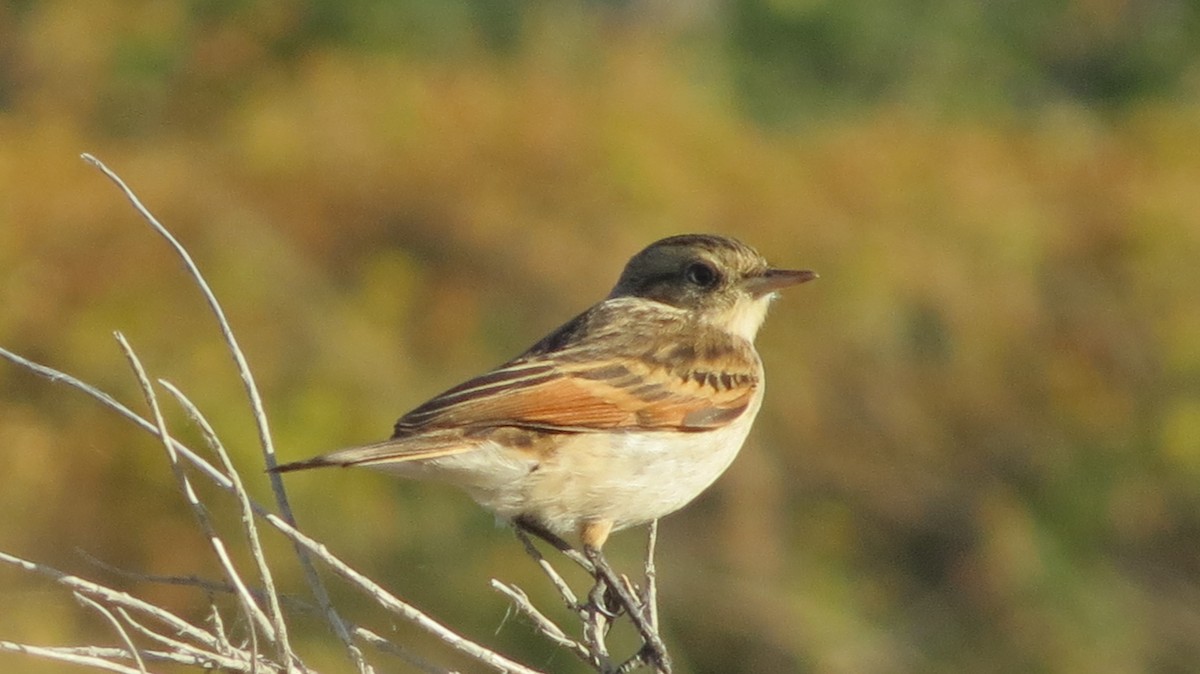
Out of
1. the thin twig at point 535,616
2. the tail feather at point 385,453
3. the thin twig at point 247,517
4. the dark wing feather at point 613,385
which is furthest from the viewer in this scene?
the dark wing feather at point 613,385

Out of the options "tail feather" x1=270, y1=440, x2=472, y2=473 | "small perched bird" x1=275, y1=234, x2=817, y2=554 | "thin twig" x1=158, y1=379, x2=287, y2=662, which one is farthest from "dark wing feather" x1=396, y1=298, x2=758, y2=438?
"thin twig" x1=158, y1=379, x2=287, y2=662

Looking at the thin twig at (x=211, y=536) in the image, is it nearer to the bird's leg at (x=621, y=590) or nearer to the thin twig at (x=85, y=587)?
the thin twig at (x=85, y=587)

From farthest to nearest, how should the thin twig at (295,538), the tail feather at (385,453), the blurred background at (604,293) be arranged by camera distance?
the blurred background at (604,293)
the tail feather at (385,453)
the thin twig at (295,538)

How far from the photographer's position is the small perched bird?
5133mm

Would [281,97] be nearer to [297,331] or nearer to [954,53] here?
[297,331]

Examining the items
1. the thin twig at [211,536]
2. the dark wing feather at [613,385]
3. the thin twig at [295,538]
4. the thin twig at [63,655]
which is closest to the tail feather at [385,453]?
the dark wing feather at [613,385]

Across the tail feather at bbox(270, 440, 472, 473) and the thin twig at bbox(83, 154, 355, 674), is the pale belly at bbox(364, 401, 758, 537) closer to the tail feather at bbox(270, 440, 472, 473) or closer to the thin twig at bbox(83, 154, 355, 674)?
the tail feather at bbox(270, 440, 472, 473)

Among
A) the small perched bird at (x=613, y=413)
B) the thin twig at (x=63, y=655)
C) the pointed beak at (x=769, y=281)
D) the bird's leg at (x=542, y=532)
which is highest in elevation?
the pointed beak at (x=769, y=281)

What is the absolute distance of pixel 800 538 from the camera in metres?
12.1

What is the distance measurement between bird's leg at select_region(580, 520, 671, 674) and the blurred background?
4.86 metres

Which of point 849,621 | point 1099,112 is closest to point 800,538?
point 849,621

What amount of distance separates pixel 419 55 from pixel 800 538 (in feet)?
20.9

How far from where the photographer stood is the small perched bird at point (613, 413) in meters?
5.13

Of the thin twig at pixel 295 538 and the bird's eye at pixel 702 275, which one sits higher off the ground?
the bird's eye at pixel 702 275
